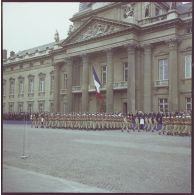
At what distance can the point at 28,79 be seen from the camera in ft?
130

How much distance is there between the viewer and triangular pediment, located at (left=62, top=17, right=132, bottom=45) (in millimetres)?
33375

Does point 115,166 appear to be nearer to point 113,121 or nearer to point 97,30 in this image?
point 113,121

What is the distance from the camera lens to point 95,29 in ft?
117

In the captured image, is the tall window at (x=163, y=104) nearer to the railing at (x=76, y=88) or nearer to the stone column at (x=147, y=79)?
the stone column at (x=147, y=79)

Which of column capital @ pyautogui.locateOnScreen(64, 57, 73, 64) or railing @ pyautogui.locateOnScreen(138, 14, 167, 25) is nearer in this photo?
railing @ pyautogui.locateOnScreen(138, 14, 167, 25)

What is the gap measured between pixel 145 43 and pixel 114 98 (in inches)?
254

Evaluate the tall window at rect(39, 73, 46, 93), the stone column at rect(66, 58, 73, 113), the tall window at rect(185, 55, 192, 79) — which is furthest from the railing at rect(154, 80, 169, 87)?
the tall window at rect(39, 73, 46, 93)

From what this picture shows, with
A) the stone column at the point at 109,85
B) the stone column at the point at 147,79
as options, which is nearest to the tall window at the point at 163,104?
the stone column at the point at 147,79

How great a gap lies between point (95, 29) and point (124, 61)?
4766mm

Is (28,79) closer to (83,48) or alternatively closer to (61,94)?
(61,94)

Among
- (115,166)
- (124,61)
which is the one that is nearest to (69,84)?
(124,61)

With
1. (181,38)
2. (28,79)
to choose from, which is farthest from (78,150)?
(28,79)

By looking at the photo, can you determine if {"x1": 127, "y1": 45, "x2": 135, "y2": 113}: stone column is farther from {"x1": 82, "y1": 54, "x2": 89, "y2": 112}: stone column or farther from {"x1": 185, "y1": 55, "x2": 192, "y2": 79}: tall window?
{"x1": 82, "y1": 54, "x2": 89, "y2": 112}: stone column

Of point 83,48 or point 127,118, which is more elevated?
point 83,48
